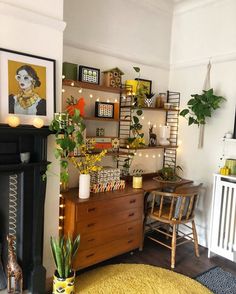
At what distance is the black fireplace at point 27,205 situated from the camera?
208cm

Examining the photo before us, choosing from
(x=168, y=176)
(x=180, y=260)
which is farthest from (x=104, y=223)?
(x=168, y=176)

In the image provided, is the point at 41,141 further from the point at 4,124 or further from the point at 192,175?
the point at 192,175

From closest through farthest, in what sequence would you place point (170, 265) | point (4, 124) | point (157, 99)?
point (4, 124), point (170, 265), point (157, 99)

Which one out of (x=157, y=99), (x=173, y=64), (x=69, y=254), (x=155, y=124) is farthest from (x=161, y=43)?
(x=69, y=254)

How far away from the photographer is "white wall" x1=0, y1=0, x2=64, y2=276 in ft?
6.40

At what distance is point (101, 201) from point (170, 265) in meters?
1.05

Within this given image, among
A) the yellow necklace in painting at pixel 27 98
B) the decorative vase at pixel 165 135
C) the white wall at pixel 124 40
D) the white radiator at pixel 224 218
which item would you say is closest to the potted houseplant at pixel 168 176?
the white wall at pixel 124 40

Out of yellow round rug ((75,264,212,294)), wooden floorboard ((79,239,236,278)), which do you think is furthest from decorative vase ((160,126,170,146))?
yellow round rug ((75,264,212,294))

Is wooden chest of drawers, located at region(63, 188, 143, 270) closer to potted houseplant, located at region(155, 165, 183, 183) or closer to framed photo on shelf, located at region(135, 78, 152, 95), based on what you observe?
potted houseplant, located at region(155, 165, 183, 183)

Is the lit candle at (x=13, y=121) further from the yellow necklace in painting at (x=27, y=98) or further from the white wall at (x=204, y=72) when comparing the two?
the white wall at (x=204, y=72)

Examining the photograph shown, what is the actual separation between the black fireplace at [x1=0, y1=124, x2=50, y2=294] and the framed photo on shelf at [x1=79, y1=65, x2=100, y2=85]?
973 mm

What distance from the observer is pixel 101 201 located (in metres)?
2.59

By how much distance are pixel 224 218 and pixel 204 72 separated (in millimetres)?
1780

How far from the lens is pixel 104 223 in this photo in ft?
8.66
